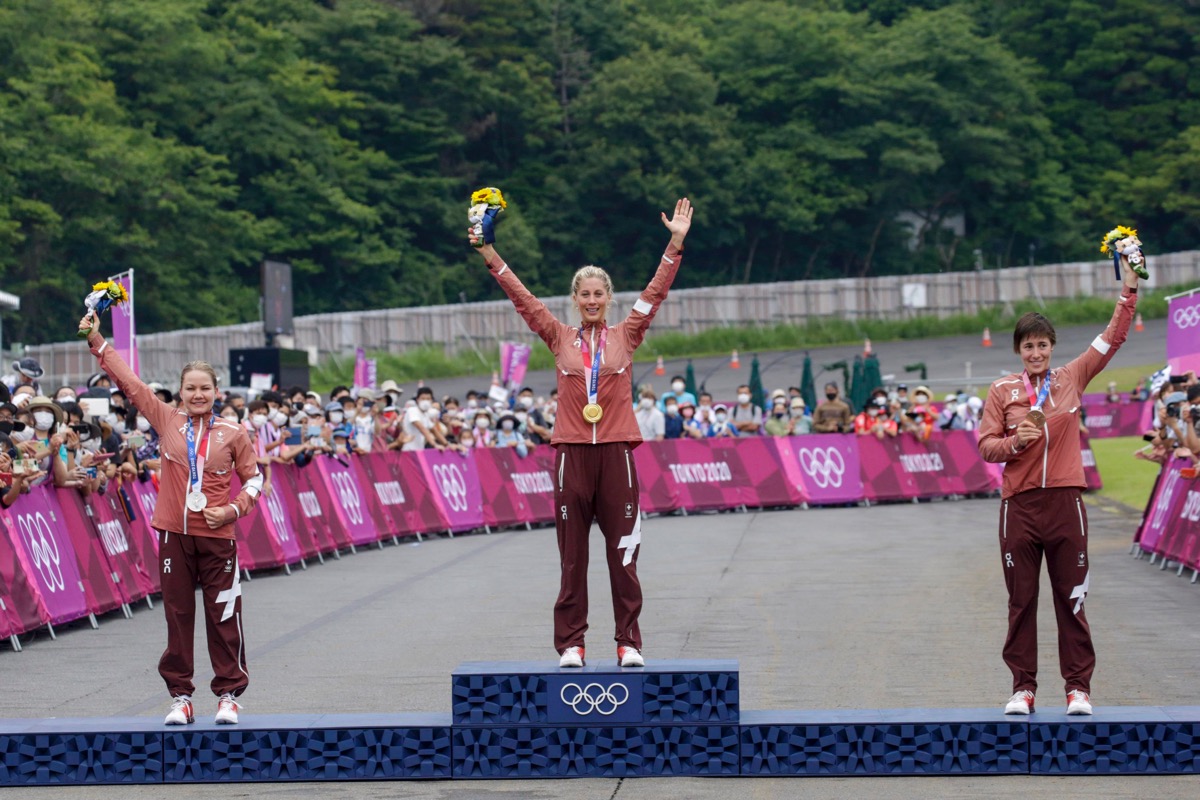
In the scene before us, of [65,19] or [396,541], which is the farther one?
[65,19]

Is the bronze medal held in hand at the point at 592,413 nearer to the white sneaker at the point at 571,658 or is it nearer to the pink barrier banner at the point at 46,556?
the white sneaker at the point at 571,658

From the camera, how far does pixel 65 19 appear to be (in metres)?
64.2

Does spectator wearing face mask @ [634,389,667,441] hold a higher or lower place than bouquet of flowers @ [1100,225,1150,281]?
lower

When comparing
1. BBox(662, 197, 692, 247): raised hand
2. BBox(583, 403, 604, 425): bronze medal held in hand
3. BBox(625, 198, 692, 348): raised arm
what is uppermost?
BBox(662, 197, 692, 247): raised hand

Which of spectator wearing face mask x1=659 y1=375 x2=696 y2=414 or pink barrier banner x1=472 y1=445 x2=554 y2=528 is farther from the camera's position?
spectator wearing face mask x1=659 y1=375 x2=696 y2=414

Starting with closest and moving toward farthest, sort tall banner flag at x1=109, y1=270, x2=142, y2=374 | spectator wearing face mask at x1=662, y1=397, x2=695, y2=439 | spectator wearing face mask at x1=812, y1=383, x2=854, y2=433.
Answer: tall banner flag at x1=109, y1=270, x2=142, y2=374, spectator wearing face mask at x1=662, y1=397, x2=695, y2=439, spectator wearing face mask at x1=812, y1=383, x2=854, y2=433

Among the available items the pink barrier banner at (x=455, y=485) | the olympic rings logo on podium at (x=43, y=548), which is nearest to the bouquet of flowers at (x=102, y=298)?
the olympic rings logo on podium at (x=43, y=548)

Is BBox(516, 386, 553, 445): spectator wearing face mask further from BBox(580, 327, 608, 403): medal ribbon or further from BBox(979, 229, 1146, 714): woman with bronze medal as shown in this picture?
BBox(979, 229, 1146, 714): woman with bronze medal

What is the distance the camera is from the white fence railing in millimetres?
70812

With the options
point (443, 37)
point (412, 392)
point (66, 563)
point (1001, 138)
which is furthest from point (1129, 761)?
point (1001, 138)

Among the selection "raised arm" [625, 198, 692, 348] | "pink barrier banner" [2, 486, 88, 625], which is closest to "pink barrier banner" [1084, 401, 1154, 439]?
"pink barrier banner" [2, 486, 88, 625]

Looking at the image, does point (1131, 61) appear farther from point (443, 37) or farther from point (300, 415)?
point (300, 415)

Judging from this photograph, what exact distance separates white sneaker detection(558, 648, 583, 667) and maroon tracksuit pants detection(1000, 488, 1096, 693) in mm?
2163

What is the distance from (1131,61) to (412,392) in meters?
46.8
